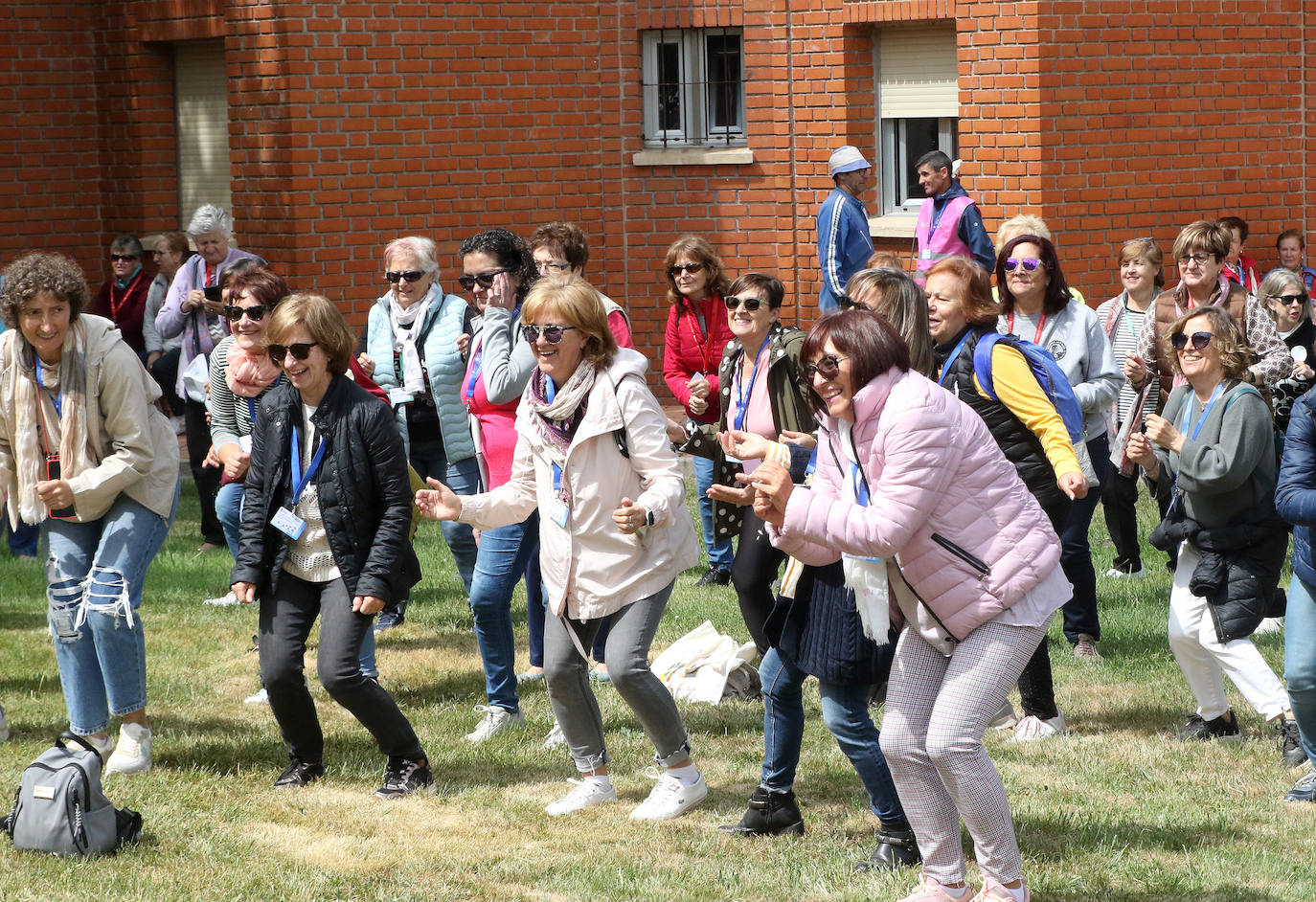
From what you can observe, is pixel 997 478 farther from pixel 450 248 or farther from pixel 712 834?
pixel 450 248

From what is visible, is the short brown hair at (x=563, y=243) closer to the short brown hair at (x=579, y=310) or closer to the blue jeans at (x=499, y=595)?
the blue jeans at (x=499, y=595)

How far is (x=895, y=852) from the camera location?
17.4ft

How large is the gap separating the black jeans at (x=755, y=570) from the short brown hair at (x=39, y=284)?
9.20 feet

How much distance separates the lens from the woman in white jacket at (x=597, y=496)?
5.69 metres

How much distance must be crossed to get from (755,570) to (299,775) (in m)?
2.03

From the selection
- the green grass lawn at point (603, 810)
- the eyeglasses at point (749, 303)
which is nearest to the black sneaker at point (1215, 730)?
the green grass lawn at point (603, 810)

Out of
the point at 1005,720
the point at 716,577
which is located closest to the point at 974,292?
the point at 1005,720

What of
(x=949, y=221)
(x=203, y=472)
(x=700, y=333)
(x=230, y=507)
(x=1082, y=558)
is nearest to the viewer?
(x=1082, y=558)

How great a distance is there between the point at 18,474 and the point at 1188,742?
4.92 m

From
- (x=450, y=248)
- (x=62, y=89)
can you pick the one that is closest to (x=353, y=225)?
(x=450, y=248)

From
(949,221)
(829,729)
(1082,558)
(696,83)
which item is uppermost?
(696,83)

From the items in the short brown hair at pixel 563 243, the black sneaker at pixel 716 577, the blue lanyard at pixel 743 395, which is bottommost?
the black sneaker at pixel 716 577

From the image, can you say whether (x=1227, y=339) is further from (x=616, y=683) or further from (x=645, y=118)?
(x=645, y=118)

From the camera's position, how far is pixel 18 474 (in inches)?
253
